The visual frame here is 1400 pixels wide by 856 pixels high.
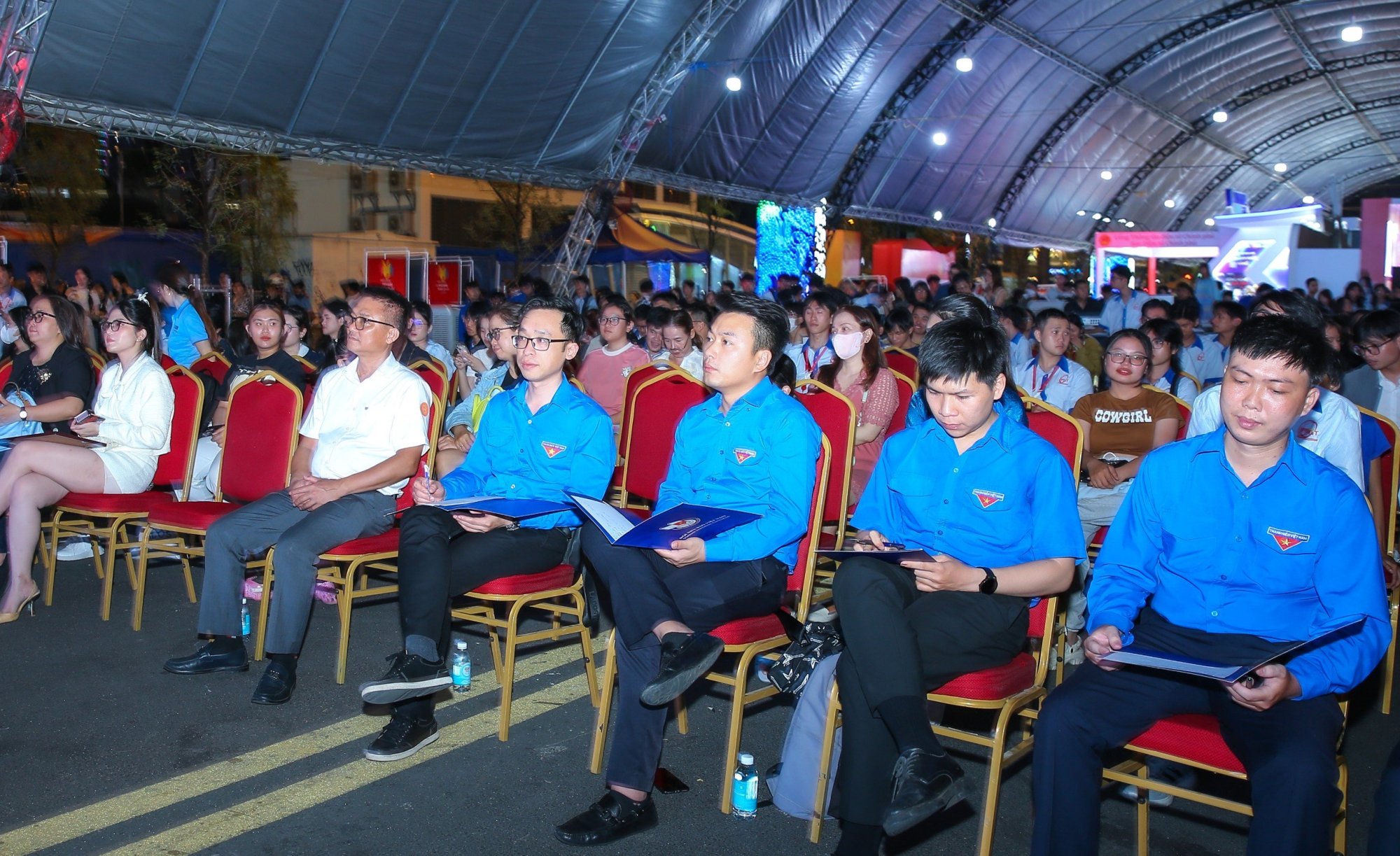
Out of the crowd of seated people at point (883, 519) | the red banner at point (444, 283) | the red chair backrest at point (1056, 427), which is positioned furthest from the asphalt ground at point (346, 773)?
the red banner at point (444, 283)

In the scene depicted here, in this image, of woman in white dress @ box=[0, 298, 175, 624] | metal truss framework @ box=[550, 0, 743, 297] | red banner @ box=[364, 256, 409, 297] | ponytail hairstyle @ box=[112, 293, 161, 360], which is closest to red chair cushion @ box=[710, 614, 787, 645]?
woman in white dress @ box=[0, 298, 175, 624]

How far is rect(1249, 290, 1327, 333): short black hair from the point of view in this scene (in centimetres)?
434

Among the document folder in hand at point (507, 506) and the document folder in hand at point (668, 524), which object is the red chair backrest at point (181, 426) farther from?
the document folder in hand at point (668, 524)

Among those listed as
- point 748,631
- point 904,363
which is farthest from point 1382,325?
point 748,631

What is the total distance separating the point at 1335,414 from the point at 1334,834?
1612mm

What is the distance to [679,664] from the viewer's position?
2.91 meters

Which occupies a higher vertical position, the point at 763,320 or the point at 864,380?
the point at 763,320

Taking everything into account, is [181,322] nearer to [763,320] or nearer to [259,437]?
[259,437]

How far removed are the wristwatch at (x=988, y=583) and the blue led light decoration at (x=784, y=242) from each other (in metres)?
20.2

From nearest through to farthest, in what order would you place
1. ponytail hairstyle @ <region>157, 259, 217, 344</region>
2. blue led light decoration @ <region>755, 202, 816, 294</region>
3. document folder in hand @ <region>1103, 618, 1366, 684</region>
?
document folder in hand @ <region>1103, 618, 1366, 684</region> < ponytail hairstyle @ <region>157, 259, 217, 344</region> < blue led light decoration @ <region>755, 202, 816, 294</region>

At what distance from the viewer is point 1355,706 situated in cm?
412

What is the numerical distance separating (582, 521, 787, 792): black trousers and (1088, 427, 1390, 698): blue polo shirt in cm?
98

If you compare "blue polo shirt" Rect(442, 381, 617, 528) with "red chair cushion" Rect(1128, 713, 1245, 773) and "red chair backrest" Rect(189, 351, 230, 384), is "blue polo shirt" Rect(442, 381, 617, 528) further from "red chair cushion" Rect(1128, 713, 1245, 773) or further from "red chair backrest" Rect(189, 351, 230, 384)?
"red chair backrest" Rect(189, 351, 230, 384)

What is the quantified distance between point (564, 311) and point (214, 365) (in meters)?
3.11
